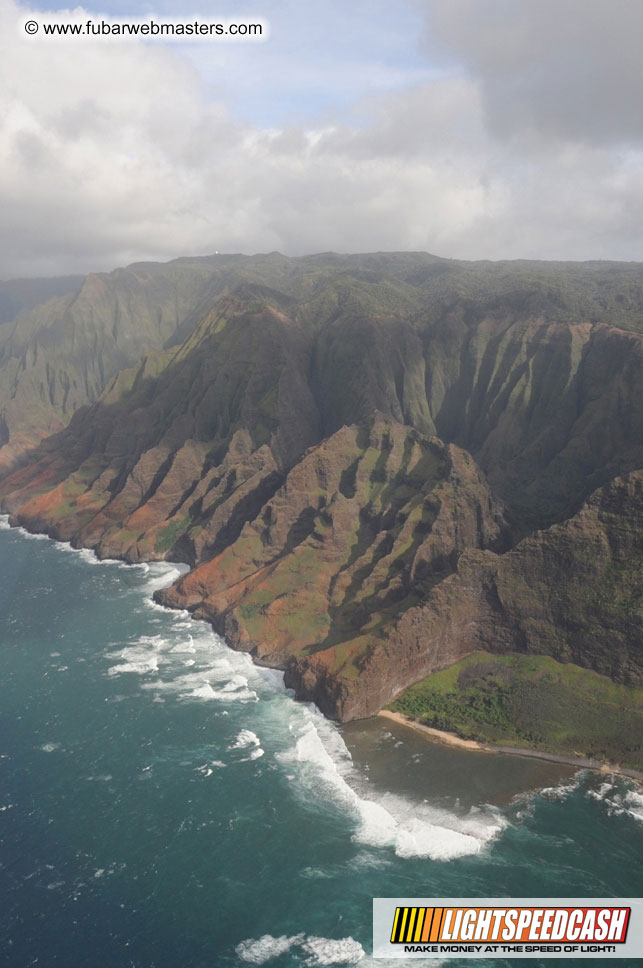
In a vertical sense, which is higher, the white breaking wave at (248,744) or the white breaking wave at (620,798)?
the white breaking wave at (248,744)

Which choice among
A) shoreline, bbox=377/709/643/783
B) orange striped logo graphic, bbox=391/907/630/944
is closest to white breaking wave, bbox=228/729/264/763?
shoreline, bbox=377/709/643/783

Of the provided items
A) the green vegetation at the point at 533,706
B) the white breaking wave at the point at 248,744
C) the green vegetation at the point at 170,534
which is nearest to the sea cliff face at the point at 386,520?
the green vegetation at the point at 170,534

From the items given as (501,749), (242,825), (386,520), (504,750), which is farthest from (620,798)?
(386,520)

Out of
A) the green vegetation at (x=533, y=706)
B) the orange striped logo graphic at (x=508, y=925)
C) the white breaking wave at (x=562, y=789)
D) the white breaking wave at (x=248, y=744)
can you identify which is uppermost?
the green vegetation at (x=533, y=706)

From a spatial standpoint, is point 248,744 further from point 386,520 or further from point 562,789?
point 386,520

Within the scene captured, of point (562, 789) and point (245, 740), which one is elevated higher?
point (245, 740)

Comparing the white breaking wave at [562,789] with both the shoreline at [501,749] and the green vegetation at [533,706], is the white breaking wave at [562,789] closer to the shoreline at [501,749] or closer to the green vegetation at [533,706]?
the shoreline at [501,749]

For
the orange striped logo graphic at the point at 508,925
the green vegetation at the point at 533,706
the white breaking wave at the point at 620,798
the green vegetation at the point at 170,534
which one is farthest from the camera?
the green vegetation at the point at 170,534
